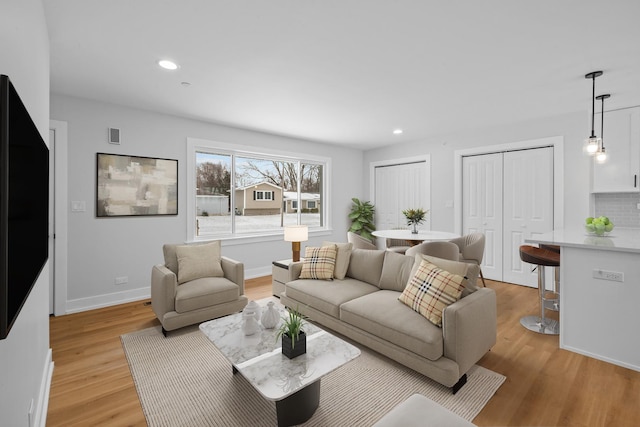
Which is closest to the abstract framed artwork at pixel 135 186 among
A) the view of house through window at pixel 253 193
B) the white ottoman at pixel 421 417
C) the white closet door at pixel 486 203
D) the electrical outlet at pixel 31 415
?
the view of house through window at pixel 253 193

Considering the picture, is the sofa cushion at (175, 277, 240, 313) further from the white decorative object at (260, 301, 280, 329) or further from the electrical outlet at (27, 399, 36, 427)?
the electrical outlet at (27, 399, 36, 427)

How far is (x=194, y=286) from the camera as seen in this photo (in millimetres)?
3078

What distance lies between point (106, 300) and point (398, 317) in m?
3.56

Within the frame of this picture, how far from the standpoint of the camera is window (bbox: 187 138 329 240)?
457 cm

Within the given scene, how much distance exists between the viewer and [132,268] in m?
3.87

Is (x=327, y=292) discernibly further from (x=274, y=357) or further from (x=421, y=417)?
(x=421, y=417)

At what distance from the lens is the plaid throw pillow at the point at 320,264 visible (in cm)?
327

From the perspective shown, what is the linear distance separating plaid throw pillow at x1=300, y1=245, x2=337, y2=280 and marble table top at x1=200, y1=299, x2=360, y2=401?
1.09m

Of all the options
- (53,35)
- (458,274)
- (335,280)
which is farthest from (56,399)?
(458,274)

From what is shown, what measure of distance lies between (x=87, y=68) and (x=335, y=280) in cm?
316

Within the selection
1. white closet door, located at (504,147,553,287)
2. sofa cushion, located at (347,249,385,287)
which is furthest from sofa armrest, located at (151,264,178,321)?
white closet door, located at (504,147,553,287)

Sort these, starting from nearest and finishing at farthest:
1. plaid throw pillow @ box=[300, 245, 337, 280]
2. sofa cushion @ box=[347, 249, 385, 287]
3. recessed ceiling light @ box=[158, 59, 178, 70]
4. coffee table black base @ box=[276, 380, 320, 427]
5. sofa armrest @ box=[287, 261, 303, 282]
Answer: coffee table black base @ box=[276, 380, 320, 427], recessed ceiling light @ box=[158, 59, 178, 70], sofa cushion @ box=[347, 249, 385, 287], plaid throw pillow @ box=[300, 245, 337, 280], sofa armrest @ box=[287, 261, 303, 282]

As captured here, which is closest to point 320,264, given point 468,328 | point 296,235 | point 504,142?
point 296,235

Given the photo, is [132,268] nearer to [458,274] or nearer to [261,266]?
[261,266]
